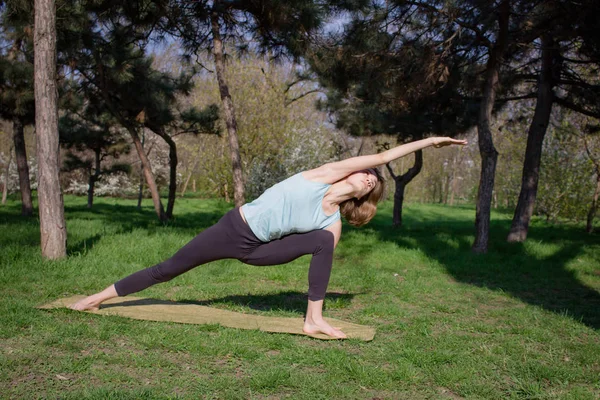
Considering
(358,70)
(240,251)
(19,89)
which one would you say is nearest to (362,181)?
(240,251)

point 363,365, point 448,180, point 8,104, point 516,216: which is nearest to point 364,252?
point 516,216

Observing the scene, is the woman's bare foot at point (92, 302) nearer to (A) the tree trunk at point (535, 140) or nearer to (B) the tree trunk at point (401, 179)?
(A) the tree trunk at point (535, 140)

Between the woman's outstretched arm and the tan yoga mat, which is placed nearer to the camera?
the woman's outstretched arm

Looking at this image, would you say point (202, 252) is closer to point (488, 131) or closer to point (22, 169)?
point (488, 131)

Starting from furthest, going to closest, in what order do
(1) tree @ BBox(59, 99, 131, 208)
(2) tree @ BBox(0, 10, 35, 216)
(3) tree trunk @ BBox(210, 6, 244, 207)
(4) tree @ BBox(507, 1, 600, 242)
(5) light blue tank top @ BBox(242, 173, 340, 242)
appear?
(1) tree @ BBox(59, 99, 131, 208) < (2) tree @ BBox(0, 10, 35, 216) < (4) tree @ BBox(507, 1, 600, 242) < (3) tree trunk @ BBox(210, 6, 244, 207) < (5) light blue tank top @ BBox(242, 173, 340, 242)

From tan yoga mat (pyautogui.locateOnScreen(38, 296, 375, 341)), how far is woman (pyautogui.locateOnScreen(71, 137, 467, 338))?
207 millimetres

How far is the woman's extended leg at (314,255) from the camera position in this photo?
3.78m

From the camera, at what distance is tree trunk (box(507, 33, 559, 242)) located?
411 inches

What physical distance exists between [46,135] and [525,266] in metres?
7.38

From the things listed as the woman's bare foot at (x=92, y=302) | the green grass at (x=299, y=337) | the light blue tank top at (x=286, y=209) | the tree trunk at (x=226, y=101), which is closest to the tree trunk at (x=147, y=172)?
the tree trunk at (x=226, y=101)

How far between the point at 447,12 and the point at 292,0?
2528 millimetres

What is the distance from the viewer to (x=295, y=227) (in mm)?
3773

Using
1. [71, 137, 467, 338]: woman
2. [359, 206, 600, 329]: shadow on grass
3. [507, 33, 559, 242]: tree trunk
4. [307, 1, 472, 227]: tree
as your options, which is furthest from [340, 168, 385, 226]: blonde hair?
[507, 33, 559, 242]: tree trunk

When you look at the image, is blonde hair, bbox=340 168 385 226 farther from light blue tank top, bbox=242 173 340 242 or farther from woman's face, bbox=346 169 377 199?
light blue tank top, bbox=242 173 340 242
